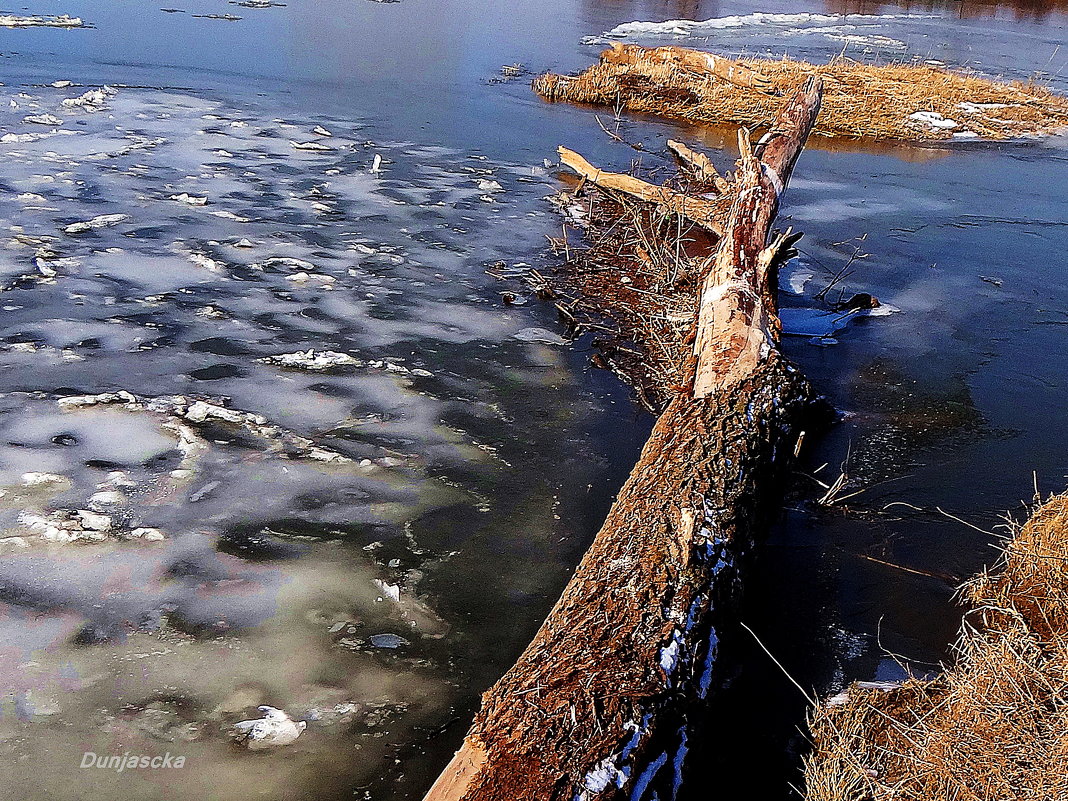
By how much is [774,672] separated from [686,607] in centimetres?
61

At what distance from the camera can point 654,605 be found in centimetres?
277

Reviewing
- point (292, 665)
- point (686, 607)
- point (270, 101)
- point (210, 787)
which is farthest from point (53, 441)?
point (270, 101)

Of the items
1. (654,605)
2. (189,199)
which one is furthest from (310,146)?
(654,605)

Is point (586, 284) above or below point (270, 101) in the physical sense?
below

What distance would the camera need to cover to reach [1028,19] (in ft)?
80.6

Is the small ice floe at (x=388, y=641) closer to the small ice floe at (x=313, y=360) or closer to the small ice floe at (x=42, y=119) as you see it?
the small ice floe at (x=313, y=360)

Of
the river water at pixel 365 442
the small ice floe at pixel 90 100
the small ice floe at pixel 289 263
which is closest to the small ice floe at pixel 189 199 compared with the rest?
the river water at pixel 365 442

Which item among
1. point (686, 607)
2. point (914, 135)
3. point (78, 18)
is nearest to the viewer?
point (686, 607)

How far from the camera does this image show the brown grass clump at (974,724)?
7.89 feet

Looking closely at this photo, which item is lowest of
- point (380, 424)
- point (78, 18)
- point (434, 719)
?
point (434, 719)

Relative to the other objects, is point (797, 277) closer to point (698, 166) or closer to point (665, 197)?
point (665, 197)

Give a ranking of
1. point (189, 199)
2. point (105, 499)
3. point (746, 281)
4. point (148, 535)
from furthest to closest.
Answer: point (189, 199) < point (746, 281) < point (105, 499) < point (148, 535)

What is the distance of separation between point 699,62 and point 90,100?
835 cm

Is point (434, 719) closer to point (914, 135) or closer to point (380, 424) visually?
point (380, 424)
